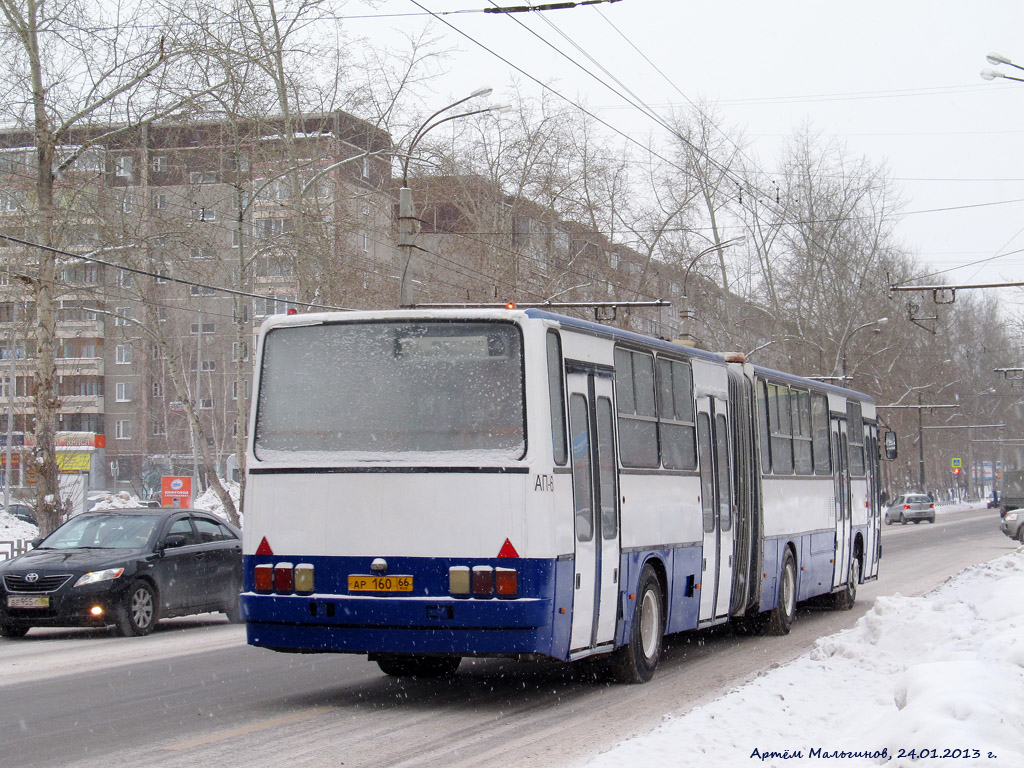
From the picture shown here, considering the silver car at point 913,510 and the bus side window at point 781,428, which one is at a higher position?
the bus side window at point 781,428

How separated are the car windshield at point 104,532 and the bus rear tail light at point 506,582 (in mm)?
8107

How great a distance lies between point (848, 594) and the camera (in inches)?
776

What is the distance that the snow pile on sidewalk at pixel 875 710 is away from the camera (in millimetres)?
6301

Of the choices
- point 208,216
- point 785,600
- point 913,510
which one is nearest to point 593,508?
point 785,600

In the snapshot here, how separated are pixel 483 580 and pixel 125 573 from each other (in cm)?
753

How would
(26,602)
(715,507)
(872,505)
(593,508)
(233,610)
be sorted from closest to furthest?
(593,508) → (715,507) → (26,602) → (233,610) → (872,505)

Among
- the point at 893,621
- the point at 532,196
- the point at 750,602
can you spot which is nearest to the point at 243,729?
the point at 893,621

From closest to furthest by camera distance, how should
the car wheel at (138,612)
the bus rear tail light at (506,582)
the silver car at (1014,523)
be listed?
the bus rear tail light at (506,582)
the car wheel at (138,612)
the silver car at (1014,523)

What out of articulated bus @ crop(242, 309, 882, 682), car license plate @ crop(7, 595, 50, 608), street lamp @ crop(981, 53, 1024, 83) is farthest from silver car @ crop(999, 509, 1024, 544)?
car license plate @ crop(7, 595, 50, 608)

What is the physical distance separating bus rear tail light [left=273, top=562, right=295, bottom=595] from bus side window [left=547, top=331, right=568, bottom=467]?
2083 mm

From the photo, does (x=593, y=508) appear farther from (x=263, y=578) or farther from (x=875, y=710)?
(x=875, y=710)

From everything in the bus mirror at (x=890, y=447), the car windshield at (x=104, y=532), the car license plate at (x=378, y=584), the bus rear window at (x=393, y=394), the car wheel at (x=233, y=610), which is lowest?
the car wheel at (x=233, y=610)

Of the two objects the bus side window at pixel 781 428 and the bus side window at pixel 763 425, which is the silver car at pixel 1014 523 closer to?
the bus side window at pixel 781 428

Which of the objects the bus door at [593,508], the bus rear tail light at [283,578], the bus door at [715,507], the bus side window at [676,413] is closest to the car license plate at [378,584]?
the bus rear tail light at [283,578]
